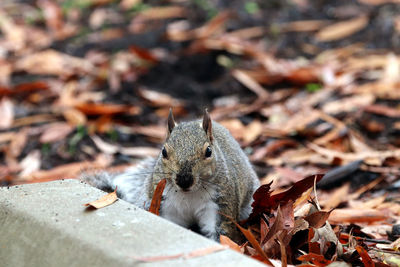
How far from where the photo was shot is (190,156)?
8.34 feet

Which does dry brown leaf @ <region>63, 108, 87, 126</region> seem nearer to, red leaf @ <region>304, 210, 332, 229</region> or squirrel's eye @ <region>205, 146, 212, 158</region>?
squirrel's eye @ <region>205, 146, 212, 158</region>

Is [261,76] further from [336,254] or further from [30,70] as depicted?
[336,254]

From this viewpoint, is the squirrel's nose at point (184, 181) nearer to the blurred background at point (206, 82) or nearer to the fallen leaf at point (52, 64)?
the blurred background at point (206, 82)

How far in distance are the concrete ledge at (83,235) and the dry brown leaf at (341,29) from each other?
4.30m

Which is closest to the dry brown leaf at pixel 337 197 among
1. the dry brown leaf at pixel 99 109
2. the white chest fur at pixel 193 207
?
the white chest fur at pixel 193 207

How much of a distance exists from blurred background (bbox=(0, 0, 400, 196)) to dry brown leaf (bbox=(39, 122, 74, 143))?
1 cm

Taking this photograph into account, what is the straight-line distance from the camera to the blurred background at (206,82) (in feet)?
13.5

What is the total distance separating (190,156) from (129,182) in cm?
81

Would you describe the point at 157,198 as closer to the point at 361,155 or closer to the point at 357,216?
the point at 357,216

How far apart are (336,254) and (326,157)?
5.68 ft

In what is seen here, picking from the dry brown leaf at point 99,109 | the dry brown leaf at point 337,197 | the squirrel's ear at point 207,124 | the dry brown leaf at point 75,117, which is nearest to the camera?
the squirrel's ear at point 207,124

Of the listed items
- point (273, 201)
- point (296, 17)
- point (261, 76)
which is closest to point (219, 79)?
point (261, 76)

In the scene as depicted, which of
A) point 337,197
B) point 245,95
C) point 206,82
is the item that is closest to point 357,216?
point 337,197

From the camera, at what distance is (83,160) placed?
429 cm
